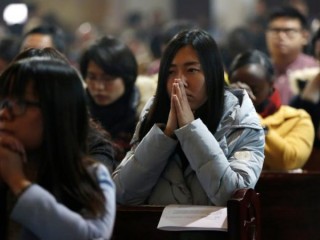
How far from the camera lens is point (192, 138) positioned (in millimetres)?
3932

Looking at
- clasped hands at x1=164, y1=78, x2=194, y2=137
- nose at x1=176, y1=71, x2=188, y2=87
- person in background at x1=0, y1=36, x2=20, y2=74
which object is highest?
nose at x1=176, y1=71, x2=188, y2=87

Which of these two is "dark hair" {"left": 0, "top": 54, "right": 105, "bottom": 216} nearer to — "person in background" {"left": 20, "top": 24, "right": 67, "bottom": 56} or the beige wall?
"person in background" {"left": 20, "top": 24, "right": 67, "bottom": 56}

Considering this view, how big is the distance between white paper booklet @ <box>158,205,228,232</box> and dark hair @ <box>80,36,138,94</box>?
2.09 m

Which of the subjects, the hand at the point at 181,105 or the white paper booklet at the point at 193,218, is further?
the hand at the point at 181,105

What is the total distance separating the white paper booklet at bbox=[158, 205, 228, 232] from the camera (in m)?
3.78

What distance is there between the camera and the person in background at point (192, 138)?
3934 mm

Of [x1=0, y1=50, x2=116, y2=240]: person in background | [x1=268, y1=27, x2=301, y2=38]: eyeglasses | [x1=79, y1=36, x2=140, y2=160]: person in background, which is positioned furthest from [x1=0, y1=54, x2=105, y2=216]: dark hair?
[x1=268, y1=27, x2=301, y2=38]: eyeglasses

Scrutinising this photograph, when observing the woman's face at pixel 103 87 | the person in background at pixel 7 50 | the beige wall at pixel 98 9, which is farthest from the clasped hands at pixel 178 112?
the beige wall at pixel 98 9

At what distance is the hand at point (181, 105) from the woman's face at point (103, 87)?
179cm

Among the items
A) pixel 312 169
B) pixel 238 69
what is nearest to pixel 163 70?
pixel 238 69

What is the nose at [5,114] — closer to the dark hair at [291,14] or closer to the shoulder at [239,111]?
the shoulder at [239,111]

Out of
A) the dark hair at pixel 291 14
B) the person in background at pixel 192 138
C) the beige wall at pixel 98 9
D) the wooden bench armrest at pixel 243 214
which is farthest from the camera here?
the beige wall at pixel 98 9

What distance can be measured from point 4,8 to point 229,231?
8.12 metres

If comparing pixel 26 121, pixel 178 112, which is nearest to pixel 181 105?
pixel 178 112
